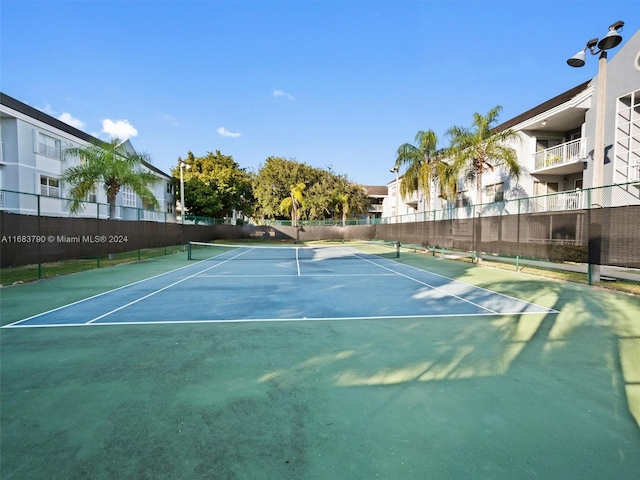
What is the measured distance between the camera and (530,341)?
5.11 metres

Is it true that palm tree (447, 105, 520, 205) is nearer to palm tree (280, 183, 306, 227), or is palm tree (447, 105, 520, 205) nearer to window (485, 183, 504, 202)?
window (485, 183, 504, 202)

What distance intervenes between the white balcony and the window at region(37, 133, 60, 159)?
105 feet

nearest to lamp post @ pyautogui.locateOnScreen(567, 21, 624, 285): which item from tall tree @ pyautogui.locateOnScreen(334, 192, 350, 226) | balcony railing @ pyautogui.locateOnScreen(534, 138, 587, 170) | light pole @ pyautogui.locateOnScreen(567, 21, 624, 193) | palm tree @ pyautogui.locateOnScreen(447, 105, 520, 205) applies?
light pole @ pyautogui.locateOnScreen(567, 21, 624, 193)

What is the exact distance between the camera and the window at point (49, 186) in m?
22.8

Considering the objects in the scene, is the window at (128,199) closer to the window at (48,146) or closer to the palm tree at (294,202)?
the window at (48,146)

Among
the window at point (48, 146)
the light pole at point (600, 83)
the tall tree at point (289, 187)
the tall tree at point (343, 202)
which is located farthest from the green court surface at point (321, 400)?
the tall tree at point (343, 202)

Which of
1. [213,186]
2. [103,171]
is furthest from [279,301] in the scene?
[213,186]

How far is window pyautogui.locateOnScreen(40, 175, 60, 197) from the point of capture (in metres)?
22.8

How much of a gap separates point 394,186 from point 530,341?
4274cm

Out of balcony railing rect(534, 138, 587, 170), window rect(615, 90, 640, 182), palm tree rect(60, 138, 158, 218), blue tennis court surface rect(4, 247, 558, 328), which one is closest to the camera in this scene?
blue tennis court surface rect(4, 247, 558, 328)

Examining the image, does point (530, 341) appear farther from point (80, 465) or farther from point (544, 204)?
point (544, 204)

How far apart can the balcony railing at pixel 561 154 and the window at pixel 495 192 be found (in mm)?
2901

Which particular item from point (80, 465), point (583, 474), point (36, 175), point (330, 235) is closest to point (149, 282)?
point (80, 465)

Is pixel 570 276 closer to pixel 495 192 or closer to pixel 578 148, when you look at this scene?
pixel 578 148
